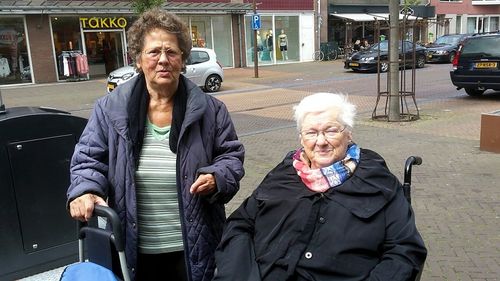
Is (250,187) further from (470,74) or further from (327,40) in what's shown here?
(327,40)

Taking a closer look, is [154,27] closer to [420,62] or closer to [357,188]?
[357,188]

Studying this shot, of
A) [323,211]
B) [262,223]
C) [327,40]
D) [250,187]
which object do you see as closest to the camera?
[323,211]

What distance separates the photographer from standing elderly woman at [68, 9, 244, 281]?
87.5 inches

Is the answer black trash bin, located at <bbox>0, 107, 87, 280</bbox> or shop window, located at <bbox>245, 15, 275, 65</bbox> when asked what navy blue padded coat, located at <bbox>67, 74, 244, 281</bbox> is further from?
shop window, located at <bbox>245, 15, 275, 65</bbox>

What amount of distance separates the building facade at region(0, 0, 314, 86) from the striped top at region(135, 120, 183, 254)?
16.7 metres

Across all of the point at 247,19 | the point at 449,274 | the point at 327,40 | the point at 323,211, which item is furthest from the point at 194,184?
the point at 327,40

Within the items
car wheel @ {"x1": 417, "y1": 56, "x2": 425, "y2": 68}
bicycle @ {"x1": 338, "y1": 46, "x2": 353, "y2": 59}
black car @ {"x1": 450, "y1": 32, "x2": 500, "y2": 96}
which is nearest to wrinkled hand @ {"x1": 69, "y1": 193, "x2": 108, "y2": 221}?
black car @ {"x1": 450, "y1": 32, "x2": 500, "y2": 96}

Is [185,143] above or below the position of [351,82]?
above

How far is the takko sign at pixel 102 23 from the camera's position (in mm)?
21609

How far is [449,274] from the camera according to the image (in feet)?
12.1

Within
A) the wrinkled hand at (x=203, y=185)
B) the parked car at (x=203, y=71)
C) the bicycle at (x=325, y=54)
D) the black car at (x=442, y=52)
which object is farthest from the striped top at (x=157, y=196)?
the bicycle at (x=325, y=54)

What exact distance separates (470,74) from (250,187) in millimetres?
8973

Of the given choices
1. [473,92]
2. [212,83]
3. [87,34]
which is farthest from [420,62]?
[87,34]

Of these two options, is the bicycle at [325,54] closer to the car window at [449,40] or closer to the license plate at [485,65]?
the car window at [449,40]
